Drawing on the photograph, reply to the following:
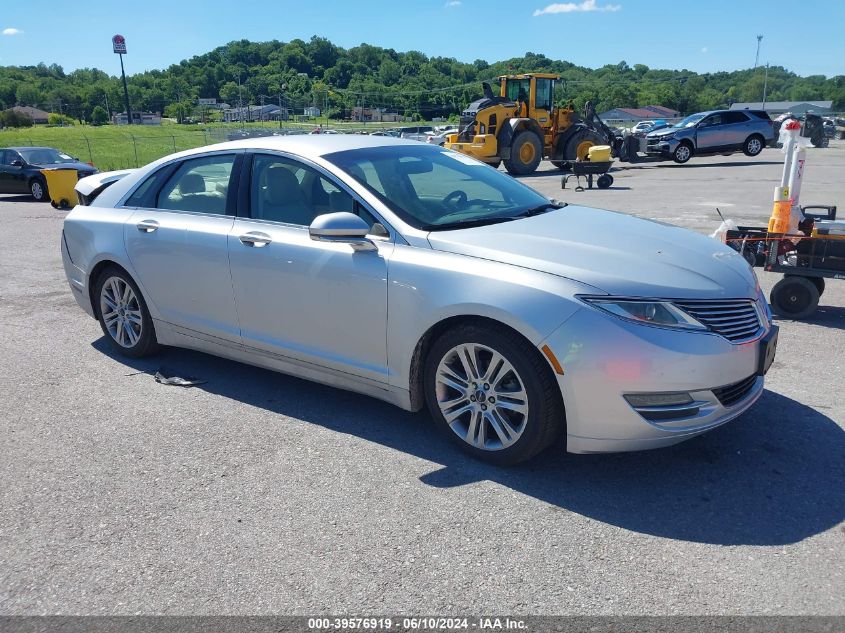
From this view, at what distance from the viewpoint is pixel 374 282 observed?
388 cm

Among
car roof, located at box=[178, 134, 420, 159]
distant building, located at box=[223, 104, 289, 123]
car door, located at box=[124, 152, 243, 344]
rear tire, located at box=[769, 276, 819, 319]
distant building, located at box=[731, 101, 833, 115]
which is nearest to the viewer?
car roof, located at box=[178, 134, 420, 159]

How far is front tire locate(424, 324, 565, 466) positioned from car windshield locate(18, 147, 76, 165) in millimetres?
18941

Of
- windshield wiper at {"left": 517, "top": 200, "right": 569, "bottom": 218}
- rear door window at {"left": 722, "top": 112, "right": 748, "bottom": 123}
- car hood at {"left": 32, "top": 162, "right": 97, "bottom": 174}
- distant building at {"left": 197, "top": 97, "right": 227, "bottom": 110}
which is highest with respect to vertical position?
distant building at {"left": 197, "top": 97, "right": 227, "bottom": 110}

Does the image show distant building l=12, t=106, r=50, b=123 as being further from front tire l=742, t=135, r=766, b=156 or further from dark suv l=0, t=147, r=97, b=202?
front tire l=742, t=135, r=766, b=156

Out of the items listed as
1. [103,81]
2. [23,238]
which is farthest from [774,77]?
[23,238]

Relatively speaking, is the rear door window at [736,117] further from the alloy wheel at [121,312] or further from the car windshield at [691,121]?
the alloy wheel at [121,312]

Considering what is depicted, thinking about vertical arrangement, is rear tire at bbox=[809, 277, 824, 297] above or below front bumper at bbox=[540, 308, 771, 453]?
below

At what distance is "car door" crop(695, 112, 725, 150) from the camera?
86.6ft

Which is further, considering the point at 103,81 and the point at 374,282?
the point at 103,81

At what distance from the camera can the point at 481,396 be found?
3648mm

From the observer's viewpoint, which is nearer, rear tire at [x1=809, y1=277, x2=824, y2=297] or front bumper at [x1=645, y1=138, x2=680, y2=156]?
rear tire at [x1=809, y1=277, x2=824, y2=297]

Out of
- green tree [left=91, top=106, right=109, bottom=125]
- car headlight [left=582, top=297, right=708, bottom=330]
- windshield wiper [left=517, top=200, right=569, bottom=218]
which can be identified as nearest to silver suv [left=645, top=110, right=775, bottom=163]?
windshield wiper [left=517, top=200, right=569, bottom=218]

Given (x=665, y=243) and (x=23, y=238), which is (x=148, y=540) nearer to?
(x=665, y=243)

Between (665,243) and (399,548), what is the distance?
2.16 metres
